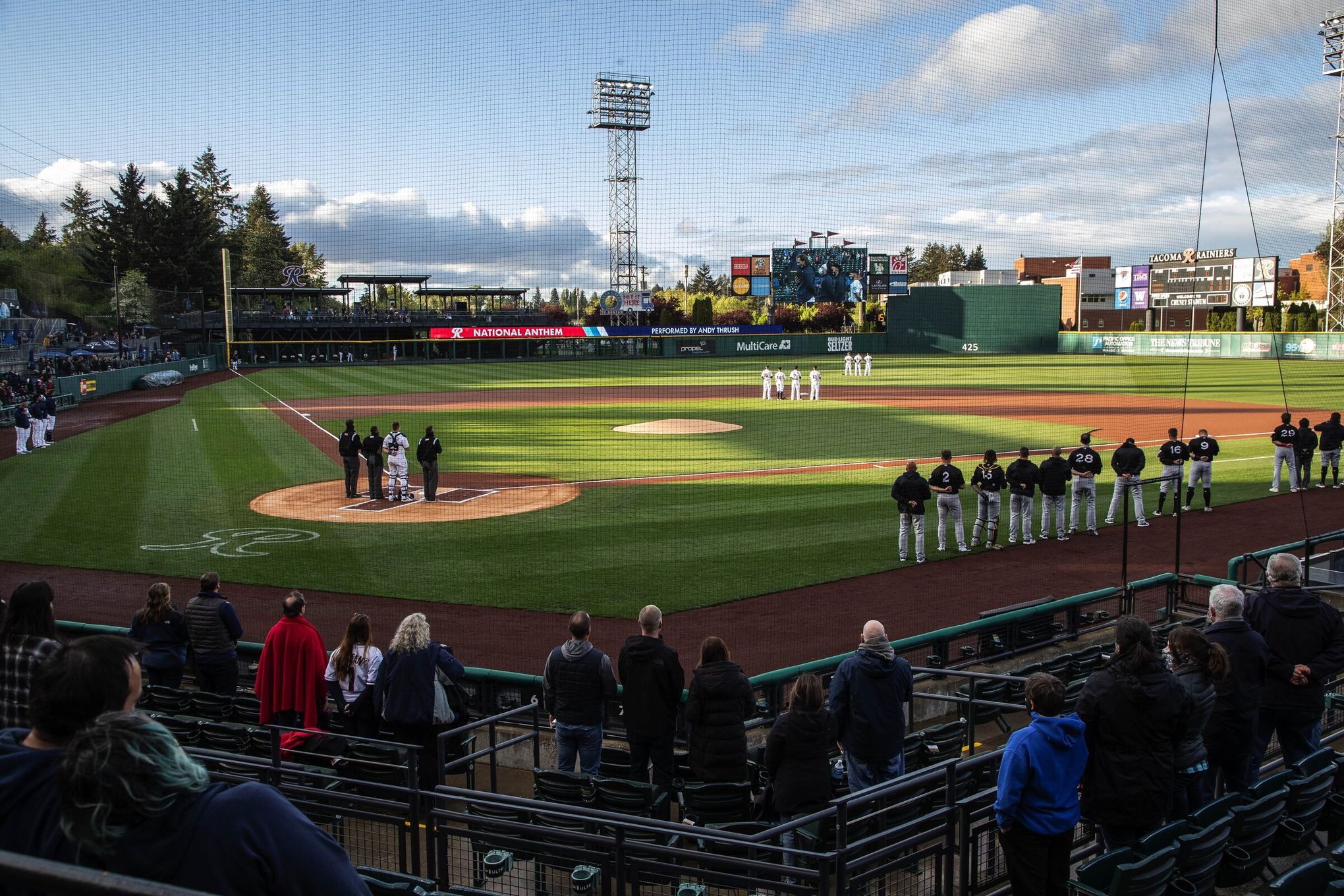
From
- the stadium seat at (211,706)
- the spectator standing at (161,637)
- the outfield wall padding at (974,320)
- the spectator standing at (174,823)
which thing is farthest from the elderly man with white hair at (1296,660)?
the outfield wall padding at (974,320)

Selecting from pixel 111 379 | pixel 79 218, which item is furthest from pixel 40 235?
pixel 111 379

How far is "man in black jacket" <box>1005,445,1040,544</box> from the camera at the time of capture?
51.0 feet

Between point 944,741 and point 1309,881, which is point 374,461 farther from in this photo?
point 1309,881

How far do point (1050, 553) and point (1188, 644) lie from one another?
10631mm

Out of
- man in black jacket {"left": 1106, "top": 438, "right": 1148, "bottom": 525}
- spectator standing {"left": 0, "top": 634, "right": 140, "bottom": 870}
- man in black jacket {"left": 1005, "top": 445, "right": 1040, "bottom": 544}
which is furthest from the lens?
man in black jacket {"left": 1106, "top": 438, "right": 1148, "bottom": 525}

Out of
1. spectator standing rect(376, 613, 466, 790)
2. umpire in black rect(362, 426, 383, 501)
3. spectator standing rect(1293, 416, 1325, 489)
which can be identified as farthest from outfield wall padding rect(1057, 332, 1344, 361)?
spectator standing rect(376, 613, 466, 790)

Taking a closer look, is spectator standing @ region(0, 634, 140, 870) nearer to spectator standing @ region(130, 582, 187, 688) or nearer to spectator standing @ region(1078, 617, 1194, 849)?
spectator standing @ region(1078, 617, 1194, 849)

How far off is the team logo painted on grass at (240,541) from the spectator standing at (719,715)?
11515 mm

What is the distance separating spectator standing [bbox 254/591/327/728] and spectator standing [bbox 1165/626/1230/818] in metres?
6.00

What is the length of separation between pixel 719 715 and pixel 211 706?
4.41 meters

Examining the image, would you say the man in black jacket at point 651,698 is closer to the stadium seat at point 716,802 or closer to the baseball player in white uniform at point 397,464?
the stadium seat at point 716,802

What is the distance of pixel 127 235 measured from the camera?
235 feet

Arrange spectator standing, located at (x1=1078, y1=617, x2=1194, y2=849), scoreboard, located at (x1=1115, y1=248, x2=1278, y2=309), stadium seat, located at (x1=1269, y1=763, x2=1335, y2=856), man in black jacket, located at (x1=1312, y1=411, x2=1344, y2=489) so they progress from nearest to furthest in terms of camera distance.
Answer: spectator standing, located at (x1=1078, y1=617, x2=1194, y2=849) → stadium seat, located at (x1=1269, y1=763, x2=1335, y2=856) → man in black jacket, located at (x1=1312, y1=411, x2=1344, y2=489) → scoreboard, located at (x1=1115, y1=248, x2=1278, y2=309)

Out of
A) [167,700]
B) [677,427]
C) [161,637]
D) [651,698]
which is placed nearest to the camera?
[651,698]
